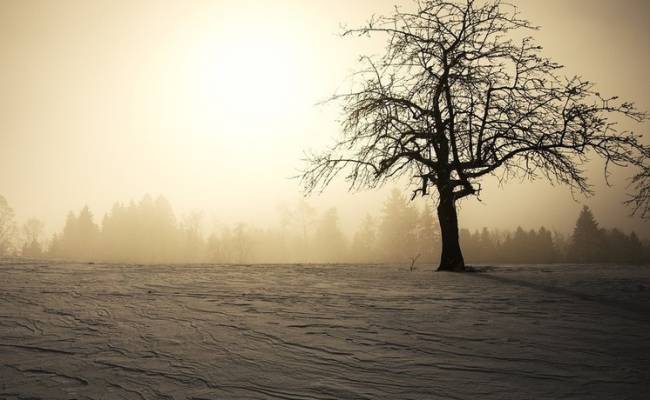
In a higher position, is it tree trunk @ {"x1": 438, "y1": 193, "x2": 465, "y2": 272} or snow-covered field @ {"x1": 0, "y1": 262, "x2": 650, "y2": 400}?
tree trunk @ {"x1": 438, "y1": 193, "x2": 465, "y2": 272}

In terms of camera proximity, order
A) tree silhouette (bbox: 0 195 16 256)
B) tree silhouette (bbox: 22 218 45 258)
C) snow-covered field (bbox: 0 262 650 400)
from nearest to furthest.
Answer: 1. snow-covered field (bbox: 0 262 650 400)
2. tree silhouette (bbox: 0 195 16 256)
3. tree silhouette (bbox: 22 218 45 258)

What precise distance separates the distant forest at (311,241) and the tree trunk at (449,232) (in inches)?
1695

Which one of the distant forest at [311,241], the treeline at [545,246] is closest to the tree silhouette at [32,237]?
the distant forest at [311,241]

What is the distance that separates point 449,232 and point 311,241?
65.8 m

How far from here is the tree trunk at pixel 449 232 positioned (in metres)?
10.4

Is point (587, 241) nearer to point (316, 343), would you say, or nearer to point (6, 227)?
point (316, 343)

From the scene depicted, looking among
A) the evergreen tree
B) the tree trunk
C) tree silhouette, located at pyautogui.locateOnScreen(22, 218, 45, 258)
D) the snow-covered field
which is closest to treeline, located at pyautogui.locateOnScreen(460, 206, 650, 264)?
the evergreen tree

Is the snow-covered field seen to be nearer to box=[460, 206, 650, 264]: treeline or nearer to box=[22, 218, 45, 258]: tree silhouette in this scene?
box=[460, 206, 650, 264]: treeline

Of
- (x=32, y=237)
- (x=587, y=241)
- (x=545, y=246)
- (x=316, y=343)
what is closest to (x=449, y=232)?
(x=316, y=343)

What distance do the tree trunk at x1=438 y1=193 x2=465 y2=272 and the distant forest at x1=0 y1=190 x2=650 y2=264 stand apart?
141 ft

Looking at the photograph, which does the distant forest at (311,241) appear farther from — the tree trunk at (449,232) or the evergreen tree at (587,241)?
the tree trunk at (449,232)

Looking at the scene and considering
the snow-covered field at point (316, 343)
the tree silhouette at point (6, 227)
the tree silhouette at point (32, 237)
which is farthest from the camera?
the tree silhouette at point (32, 237)

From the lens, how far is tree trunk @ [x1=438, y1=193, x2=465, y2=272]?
409 inches

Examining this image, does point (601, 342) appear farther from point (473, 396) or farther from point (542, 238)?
point (542, 238)
